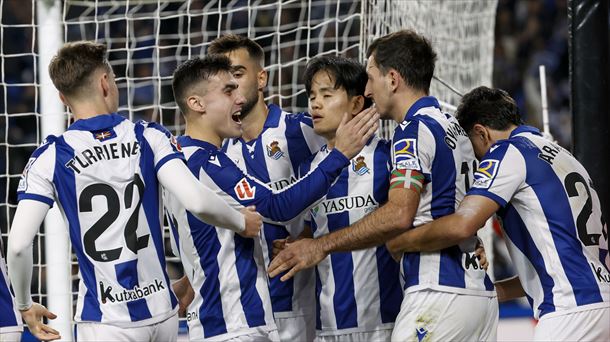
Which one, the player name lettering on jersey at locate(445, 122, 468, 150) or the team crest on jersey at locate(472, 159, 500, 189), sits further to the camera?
the player name lettering on jersey at locate(445, 122, 468, 150)

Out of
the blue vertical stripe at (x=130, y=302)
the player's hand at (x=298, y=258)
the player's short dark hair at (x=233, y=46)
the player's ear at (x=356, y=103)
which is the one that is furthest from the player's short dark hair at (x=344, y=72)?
the blue vertical stripe at (x=130, y=302)

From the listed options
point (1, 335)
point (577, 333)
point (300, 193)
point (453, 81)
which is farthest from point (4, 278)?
point (453, 81)

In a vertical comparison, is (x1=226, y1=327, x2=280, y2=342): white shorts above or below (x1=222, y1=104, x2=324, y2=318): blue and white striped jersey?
below

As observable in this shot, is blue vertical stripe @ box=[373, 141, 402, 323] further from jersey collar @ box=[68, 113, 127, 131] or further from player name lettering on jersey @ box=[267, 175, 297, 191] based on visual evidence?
jersey collar @ box=[68, 113, 127, 131]

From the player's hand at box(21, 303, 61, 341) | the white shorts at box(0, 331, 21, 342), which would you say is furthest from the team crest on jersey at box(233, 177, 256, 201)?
the white shorts at box(0, 331, 21, 342)

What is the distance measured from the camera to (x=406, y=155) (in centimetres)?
432

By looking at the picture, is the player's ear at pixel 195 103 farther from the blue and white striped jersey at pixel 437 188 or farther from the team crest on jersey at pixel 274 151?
the blue and white striped jersey at pixel 437 188

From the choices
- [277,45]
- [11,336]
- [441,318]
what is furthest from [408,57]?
[277,45]

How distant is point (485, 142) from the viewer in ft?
15.1

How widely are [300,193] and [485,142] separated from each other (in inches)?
37.5

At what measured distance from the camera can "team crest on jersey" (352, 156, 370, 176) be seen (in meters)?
4.89

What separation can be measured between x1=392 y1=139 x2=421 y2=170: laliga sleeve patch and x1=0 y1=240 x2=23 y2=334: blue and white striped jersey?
1.87 metres

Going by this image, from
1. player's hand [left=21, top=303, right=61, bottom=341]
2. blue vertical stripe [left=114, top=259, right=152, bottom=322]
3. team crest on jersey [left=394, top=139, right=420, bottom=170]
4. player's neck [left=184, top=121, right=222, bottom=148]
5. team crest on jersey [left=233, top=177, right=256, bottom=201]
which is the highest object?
player's neck [left=184, top=121, right=222, bottom=148]

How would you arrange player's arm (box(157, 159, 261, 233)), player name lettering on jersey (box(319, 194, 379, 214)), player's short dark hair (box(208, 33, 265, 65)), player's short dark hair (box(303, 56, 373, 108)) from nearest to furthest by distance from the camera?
player's arm (box(157, 159, 261, 233)) → player name lettering on jersey (box(319, 194, 379, 214)) → player's short dark hair (box(303, 56, 373, 108)) → player's short dark hair (box(208, 33, 265, 65))
